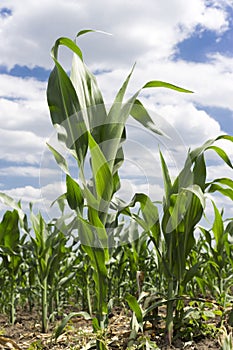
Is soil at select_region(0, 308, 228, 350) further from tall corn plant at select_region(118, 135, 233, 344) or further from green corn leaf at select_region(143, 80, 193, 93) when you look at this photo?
green corn leaf at select_region(143, 80, 193, 93)

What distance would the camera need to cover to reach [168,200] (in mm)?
2586

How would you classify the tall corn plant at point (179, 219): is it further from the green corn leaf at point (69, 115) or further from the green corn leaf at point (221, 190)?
the green corn leaf at point (69, 115)

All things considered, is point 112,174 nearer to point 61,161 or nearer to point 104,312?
point 61,161

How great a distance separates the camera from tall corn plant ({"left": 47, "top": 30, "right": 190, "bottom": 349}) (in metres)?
2.20

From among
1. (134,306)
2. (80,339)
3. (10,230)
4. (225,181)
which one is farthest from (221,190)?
(10,230)

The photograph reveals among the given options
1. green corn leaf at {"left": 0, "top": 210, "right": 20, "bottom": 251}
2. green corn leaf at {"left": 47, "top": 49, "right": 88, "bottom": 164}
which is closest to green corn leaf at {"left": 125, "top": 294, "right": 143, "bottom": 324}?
green corn leaf at {"left": 47, "top": 49, "right": 88, "bottom": 164}

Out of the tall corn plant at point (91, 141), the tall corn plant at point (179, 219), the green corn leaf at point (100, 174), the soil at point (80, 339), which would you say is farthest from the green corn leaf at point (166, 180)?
the soil at point (80, 339)

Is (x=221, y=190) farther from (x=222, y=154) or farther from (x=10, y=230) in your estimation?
(x=10, y=230)

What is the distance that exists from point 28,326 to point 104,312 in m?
2.10

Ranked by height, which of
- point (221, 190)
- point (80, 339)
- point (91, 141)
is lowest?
point (80, 339)

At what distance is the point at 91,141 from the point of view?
6.90 ft

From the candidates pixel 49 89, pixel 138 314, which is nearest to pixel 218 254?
pixel 138 314

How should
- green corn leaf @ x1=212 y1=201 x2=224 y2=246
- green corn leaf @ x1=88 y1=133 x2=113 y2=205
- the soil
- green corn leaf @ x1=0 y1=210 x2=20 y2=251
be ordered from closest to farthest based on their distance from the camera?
green corn leaf @ x1=88 y1=133 x2=113 y2=205 → the soil → green corn leaf @ x1=212 y1=201 x2=224 y2=246 → green corn leaf @ x1=0 y1=210 x2=20 y2=251

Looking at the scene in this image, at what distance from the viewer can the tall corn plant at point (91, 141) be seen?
2.20 meters
